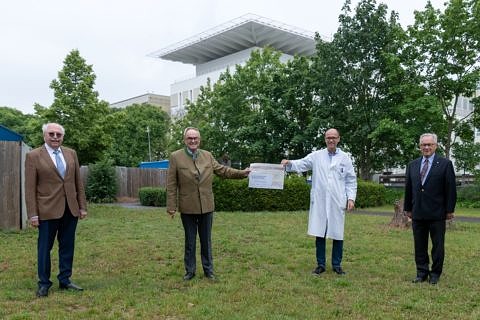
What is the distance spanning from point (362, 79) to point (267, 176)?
62.3 feet

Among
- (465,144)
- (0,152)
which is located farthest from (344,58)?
(0,152)

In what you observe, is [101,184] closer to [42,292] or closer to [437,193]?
[42,292]

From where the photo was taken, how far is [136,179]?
95.4 ft

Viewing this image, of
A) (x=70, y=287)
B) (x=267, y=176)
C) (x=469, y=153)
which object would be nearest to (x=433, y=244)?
(x=267, y=176)

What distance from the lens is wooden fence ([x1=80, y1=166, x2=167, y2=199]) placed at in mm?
28641

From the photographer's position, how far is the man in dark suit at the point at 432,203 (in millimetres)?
6129

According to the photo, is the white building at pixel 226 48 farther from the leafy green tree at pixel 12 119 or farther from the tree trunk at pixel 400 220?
the tree trunk at pixel 400 220

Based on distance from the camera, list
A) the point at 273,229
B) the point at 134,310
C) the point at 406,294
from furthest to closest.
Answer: the point at 273,229 → the point at 406,294 → the point at 134,310

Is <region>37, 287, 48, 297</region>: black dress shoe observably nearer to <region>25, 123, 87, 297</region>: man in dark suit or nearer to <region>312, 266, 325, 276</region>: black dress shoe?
<region>25, 123, 87, 297</region>: man in dark suit

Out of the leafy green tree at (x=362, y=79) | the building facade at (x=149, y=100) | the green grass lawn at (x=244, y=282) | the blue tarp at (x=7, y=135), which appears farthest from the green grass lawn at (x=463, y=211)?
the building facade at (x=149, y=100)

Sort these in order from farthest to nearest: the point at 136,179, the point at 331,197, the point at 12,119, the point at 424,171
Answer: the point at 12,119 < the point at 136,179 < the point at 331,197 < the point at 424,171

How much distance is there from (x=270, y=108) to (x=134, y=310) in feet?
71.0

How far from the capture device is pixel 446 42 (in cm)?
2286

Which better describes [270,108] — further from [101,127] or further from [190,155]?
[190,155]
